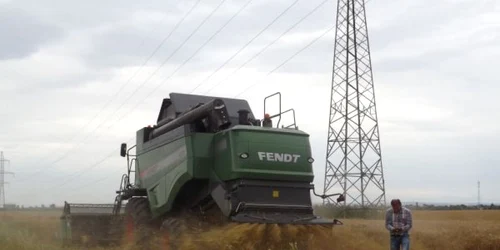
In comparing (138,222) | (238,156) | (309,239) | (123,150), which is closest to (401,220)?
(309,239)

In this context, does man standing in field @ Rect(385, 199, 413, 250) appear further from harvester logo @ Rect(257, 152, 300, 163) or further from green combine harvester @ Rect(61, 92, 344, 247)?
harvester logo @ Rect(257, 152, 300, 163)

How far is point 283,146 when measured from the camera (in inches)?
527

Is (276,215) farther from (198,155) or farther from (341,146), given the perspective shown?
(341,146)

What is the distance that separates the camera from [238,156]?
42.0 feet

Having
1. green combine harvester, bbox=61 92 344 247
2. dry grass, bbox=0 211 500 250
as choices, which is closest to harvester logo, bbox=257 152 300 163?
green combine harvester, bbox=61 92 344 247

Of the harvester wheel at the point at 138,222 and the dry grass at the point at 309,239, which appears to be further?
the harvester wheel at the point at 138,222

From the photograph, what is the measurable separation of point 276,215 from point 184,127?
2.70m

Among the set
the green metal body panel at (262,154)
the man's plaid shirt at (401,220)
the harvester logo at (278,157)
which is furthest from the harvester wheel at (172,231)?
the man's plaid shirt at (401,220)

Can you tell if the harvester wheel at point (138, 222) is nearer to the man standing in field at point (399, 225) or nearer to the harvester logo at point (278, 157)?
the harvester logo at point (278, 157)

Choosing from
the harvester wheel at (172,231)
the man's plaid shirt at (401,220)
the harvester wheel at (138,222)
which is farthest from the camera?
the harvester wheel at (138,222)

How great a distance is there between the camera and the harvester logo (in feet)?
42.8

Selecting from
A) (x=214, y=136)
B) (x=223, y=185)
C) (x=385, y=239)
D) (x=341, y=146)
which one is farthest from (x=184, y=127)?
(x=341, y=146)

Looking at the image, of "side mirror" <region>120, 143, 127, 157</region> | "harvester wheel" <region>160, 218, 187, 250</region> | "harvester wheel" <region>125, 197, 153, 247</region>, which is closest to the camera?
"harvester wheel" <region>160, 218, 187, 250</region>

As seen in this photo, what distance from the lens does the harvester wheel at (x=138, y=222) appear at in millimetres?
15477
